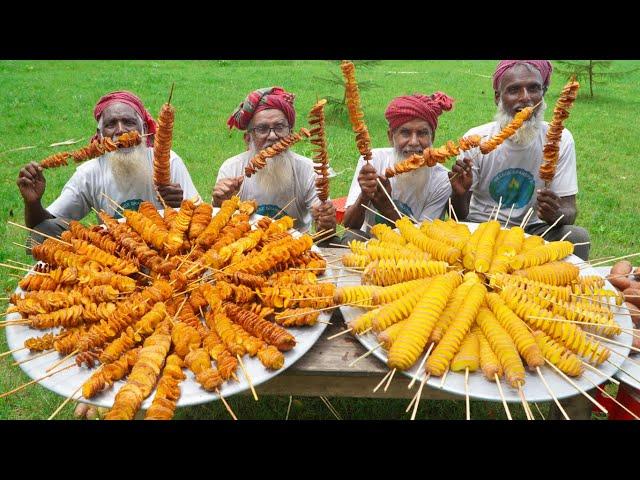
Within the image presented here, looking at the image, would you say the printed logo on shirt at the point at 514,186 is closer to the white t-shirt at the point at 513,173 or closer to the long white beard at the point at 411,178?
the white t-shirt at the point at 513,173

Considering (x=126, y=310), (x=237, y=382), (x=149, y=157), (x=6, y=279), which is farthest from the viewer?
(x=6, y=279)

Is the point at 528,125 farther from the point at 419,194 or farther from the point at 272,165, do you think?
the point at 272,165

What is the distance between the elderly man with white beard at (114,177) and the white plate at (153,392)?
2082 mm

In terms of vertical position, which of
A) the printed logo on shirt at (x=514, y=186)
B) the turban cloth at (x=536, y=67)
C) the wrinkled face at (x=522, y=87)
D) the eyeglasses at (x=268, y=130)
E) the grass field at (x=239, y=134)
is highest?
the turban cloth at (x=536, y=67)

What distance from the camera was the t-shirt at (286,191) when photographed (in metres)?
5.03

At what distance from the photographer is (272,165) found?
4.88 meters

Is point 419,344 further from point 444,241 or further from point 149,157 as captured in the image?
point 149,157

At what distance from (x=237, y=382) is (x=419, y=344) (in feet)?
2.96

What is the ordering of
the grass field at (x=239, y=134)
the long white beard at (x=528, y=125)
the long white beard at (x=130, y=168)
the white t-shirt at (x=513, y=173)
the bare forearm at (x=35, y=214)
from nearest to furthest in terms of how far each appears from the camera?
the bare forearm at (x=35, y=214), the grass field at (x=239, y=134), the long white beard at (x=130, y=168), the long white beard at (x=528, y=125), the white t-shirt at (x=513, y=173)

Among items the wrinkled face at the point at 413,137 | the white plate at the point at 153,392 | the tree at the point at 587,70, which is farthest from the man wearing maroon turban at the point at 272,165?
the tree at the point at 587,70

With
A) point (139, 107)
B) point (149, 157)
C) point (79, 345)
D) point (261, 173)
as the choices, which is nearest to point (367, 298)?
point (79, 345)

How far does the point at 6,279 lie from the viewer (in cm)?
586

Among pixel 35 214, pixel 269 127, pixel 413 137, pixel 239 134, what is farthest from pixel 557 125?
pixel 239 134

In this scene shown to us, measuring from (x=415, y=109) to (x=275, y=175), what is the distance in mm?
1428
